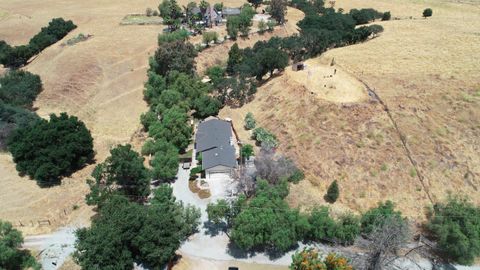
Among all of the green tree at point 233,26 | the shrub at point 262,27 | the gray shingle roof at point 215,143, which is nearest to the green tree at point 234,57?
the green tree at point 233,26

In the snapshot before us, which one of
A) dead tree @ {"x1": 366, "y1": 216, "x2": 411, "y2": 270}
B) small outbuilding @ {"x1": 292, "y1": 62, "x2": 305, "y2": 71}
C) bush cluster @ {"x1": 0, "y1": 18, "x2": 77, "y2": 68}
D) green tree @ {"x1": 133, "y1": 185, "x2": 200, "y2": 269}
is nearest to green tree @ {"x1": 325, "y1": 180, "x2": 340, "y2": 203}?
dead tree @ {"x1": 366, "y1": 216, "x2": 411, "y2": 270}

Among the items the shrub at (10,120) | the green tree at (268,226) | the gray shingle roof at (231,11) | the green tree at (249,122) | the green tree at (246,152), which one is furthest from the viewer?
the gray shingle roof at (231,11)

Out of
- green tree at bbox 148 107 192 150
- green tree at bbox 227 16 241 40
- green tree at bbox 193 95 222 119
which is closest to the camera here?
green tree at bbox 148 107 192 150

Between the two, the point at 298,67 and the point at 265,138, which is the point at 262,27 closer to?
the point at 298,67

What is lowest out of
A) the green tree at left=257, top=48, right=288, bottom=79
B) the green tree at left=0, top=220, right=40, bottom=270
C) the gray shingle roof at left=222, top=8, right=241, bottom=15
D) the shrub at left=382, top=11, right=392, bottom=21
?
the green tree at left=0, top=220, right=40, bottom=270

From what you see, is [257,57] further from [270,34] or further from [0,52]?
[0,52]

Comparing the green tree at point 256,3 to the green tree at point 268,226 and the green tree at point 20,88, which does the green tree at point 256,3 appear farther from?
the green tree at point 268,226

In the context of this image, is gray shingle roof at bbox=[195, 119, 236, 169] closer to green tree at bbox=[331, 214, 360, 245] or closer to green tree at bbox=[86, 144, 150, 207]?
green tree at bbox=[86, 144, 150, 207]

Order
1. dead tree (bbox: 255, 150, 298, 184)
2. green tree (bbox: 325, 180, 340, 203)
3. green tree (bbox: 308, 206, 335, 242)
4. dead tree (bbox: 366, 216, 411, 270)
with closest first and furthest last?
dead tree (bbox: 366, 216, 411, 270) → green tree (bbox: 308, 206, 335, 242) → green tree (bbox: 325, 180, 340, 203) → dead tree (bbox: 255, 150, 298, 184)
